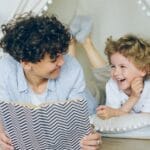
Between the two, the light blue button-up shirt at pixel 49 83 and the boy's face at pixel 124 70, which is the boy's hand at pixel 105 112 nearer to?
the boy's face at pixel 124 70

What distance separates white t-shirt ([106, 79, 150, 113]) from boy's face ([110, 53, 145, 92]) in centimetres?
5

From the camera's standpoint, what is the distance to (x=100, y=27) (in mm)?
1903

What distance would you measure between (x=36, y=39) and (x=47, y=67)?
0.30 ft

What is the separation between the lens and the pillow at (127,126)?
1.51m

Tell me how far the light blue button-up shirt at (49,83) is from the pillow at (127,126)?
0.25 metres

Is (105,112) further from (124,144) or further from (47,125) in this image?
(47,125)

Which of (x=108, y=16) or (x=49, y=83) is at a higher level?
(x=108, y=16)

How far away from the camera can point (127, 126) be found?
152cm

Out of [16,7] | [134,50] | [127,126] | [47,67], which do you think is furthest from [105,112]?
[16,7]

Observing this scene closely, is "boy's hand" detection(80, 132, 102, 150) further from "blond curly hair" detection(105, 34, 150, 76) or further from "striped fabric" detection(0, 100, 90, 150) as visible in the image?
"blond curly hair" detection(105, 34, 150, 76)

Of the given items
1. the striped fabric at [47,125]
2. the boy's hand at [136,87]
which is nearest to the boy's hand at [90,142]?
the striped fabric at [47,125]

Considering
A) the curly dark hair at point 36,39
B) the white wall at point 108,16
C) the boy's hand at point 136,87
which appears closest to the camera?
the curly dark hair at point 36,39

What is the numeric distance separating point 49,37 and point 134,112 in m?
0.56

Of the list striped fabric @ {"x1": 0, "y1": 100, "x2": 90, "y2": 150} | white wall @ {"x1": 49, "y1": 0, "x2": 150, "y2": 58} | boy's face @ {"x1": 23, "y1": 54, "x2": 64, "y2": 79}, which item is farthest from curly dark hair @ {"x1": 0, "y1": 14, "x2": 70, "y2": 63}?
white wall @ {"x1": 49, "y1": 0, "x2": 150, "y2": 58}
